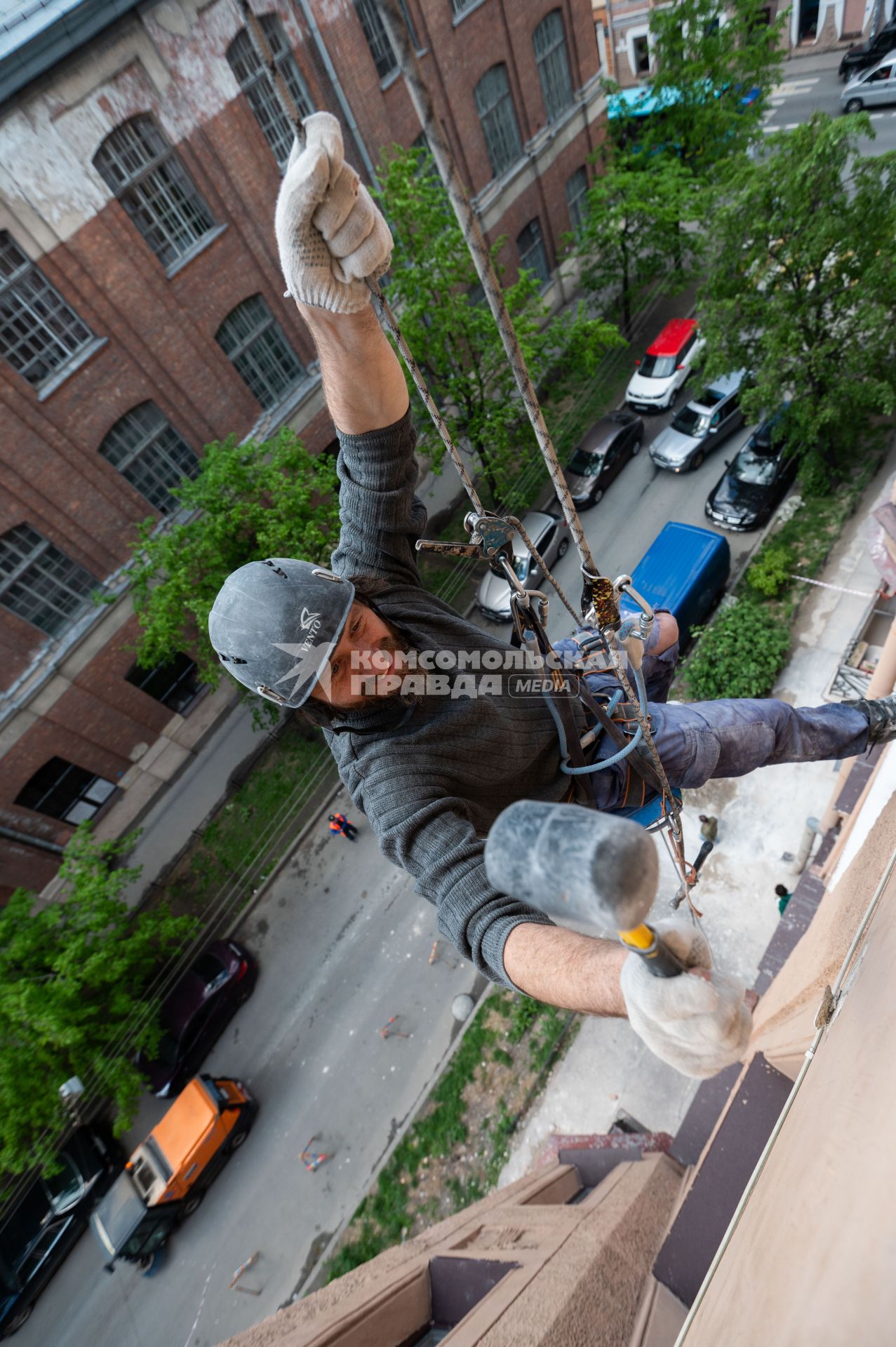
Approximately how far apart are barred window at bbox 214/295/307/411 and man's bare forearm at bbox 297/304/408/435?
493 inches

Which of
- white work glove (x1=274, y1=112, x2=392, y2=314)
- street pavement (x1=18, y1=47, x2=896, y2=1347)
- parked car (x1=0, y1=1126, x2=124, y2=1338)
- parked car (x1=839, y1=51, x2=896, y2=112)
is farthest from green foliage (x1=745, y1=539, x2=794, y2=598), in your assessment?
parked car (x1=839, y1=51, x2=896, y2=112)

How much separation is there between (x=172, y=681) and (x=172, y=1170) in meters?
9.05

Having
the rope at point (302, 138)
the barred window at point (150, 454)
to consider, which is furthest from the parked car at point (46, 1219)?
the rope at point (302, 138)

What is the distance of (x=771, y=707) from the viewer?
448 cm

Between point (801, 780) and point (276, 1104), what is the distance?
10164 millimetres

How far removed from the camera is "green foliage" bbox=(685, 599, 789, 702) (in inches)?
452

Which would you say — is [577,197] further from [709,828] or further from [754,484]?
[709,828]

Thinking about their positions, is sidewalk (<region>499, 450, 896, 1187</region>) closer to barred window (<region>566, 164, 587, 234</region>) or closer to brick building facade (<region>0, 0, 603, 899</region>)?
brick building facade (<region>0, 0, 603, 899</region>)

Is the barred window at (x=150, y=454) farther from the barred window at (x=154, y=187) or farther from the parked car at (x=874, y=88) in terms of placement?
the parked car at (x=874, y=88)

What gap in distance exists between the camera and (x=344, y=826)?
1368 cm

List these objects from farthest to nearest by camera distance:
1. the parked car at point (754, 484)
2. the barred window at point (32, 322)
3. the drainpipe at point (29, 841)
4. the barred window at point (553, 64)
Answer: the barred window at point (553, 64) → the parked car at point (754, 484) → the drainpipe at point (29, 841) → the barred window at point (32, 322)

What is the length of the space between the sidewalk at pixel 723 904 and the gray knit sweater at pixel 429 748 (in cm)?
682

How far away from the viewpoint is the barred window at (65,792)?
44.1 feet

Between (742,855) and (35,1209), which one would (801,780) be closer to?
(742,855)
